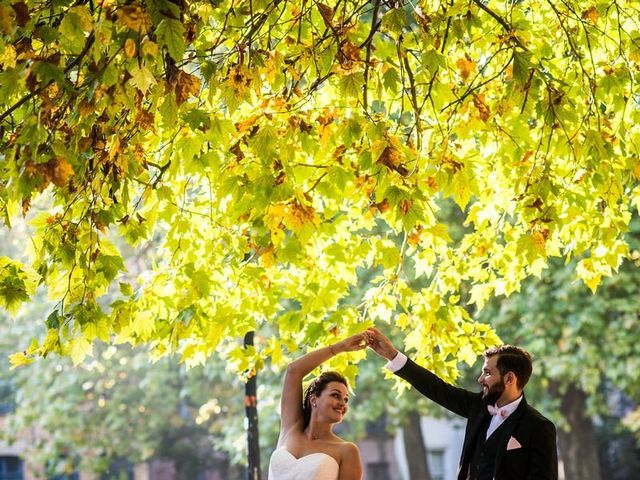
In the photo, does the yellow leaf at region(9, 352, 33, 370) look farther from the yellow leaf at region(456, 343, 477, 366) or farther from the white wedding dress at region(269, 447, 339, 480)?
the yellow leaf at region(456, 343, 477, 366)

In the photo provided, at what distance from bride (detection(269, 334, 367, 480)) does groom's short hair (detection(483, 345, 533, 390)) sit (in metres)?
1.02

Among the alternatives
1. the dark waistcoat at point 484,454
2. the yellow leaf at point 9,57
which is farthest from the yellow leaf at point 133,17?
the dark waistcoat at point 484,454

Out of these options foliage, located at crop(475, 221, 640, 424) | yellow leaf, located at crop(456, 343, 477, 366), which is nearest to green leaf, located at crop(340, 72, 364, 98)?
yellow leaf, located at crop(456, 343, 477, 366)

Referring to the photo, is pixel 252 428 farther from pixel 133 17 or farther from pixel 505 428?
pixel 133 17

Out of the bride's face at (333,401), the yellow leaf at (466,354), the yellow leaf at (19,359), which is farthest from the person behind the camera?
the yellow leaf at (466,354)

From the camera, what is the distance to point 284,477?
7105mm

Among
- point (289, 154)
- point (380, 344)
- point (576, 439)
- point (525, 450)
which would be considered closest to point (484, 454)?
point (525, 450)

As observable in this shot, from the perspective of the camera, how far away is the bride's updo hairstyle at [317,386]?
7133 mm

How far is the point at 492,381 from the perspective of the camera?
654cm

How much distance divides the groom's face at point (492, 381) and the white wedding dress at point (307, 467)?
1.11m

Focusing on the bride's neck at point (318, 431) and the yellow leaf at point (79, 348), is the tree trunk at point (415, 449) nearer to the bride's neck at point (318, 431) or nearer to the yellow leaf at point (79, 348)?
the bride's neck at point (318, 431)

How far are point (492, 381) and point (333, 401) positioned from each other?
109 centimetres

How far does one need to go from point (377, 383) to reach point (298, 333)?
38.7 ft

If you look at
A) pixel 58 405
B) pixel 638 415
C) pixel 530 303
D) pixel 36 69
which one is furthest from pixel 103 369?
pixel 36 69
